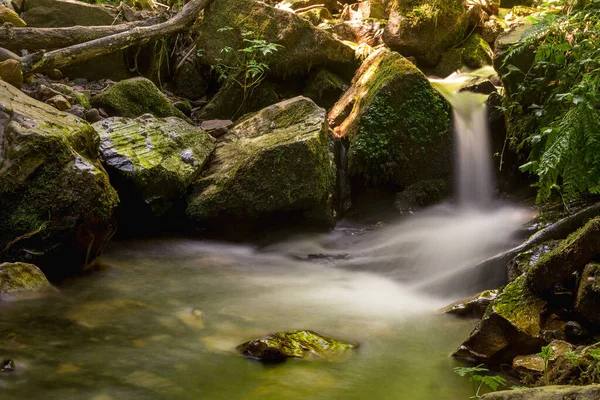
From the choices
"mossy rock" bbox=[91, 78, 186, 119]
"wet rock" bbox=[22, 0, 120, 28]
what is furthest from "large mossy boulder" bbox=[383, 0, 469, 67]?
"wet rock" bbox=[22, 0, 120, 28]

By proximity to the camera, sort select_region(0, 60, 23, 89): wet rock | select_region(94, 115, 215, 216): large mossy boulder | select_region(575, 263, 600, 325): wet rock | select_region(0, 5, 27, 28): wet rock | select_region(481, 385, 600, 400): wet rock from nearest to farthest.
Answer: select_region(481, 385, 600, 400): wet rock → select_region(575, 263, 600, 325): wet rock → select_region(94, 115, 215, 216): large mossy boulder → select_region(0, 60, 23, 89): wet rock → select_region(0, 5, 27, 28): wet rock

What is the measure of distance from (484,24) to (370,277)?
6555mm

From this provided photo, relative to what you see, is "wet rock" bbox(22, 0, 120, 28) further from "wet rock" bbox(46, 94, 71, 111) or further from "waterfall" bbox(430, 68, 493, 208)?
"waterfall" bbox(430, 68, 493, 208)

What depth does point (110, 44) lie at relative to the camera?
299 inches

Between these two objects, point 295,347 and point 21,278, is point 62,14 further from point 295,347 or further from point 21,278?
point 295,347

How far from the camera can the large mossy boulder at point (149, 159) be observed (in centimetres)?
570

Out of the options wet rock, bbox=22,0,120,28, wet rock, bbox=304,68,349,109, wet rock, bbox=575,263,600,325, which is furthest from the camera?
wet rock, bbox=304,68,349,109

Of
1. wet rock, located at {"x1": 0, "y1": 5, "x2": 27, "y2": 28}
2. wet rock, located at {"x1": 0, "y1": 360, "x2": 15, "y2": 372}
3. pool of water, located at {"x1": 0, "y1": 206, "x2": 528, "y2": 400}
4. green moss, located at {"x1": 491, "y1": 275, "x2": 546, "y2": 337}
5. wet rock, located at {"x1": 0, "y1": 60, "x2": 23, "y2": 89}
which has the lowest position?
pool of water, located at {"x1": 0, "y1": 206, "x2": 528, "y2": 400}

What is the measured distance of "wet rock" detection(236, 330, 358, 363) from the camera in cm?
318

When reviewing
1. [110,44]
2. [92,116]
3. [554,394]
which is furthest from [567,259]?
[110,44]

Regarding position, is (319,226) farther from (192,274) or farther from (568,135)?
(568,135)

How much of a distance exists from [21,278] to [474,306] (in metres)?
3.49

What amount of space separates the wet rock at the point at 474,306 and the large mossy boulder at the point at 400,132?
3198 mm

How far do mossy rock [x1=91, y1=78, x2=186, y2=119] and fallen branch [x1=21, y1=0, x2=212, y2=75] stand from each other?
70 cm
